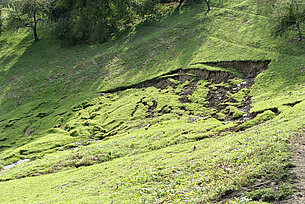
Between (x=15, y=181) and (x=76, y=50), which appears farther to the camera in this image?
(x=76, y=50)

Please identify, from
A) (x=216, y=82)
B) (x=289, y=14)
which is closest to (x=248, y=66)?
(x=216, y=82)

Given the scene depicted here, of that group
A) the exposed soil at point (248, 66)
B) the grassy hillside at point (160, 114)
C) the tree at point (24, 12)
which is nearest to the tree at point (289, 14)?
the grassy hillside at point (160, 114)

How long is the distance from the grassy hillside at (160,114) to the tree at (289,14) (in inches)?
95.7

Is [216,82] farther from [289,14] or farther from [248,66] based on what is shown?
[289,14]

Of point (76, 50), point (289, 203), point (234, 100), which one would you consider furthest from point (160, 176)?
point (76, 50)

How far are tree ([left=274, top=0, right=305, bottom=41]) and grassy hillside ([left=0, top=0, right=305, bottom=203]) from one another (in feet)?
7.97

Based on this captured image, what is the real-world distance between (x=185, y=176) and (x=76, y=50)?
54.0 m

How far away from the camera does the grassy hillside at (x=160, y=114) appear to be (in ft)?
48.1

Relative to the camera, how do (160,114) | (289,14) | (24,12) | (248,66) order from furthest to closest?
(24,12) < (248,66) < (289,14) < (160,114)

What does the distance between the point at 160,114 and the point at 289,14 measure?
77.0 ft

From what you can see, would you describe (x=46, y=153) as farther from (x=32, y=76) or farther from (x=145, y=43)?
(x=145, y=43)

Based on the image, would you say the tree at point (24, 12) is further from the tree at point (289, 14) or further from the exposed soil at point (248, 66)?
the tree at point (289, 14)

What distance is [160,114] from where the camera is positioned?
33562 millimetres

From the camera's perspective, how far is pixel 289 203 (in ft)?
32.8
